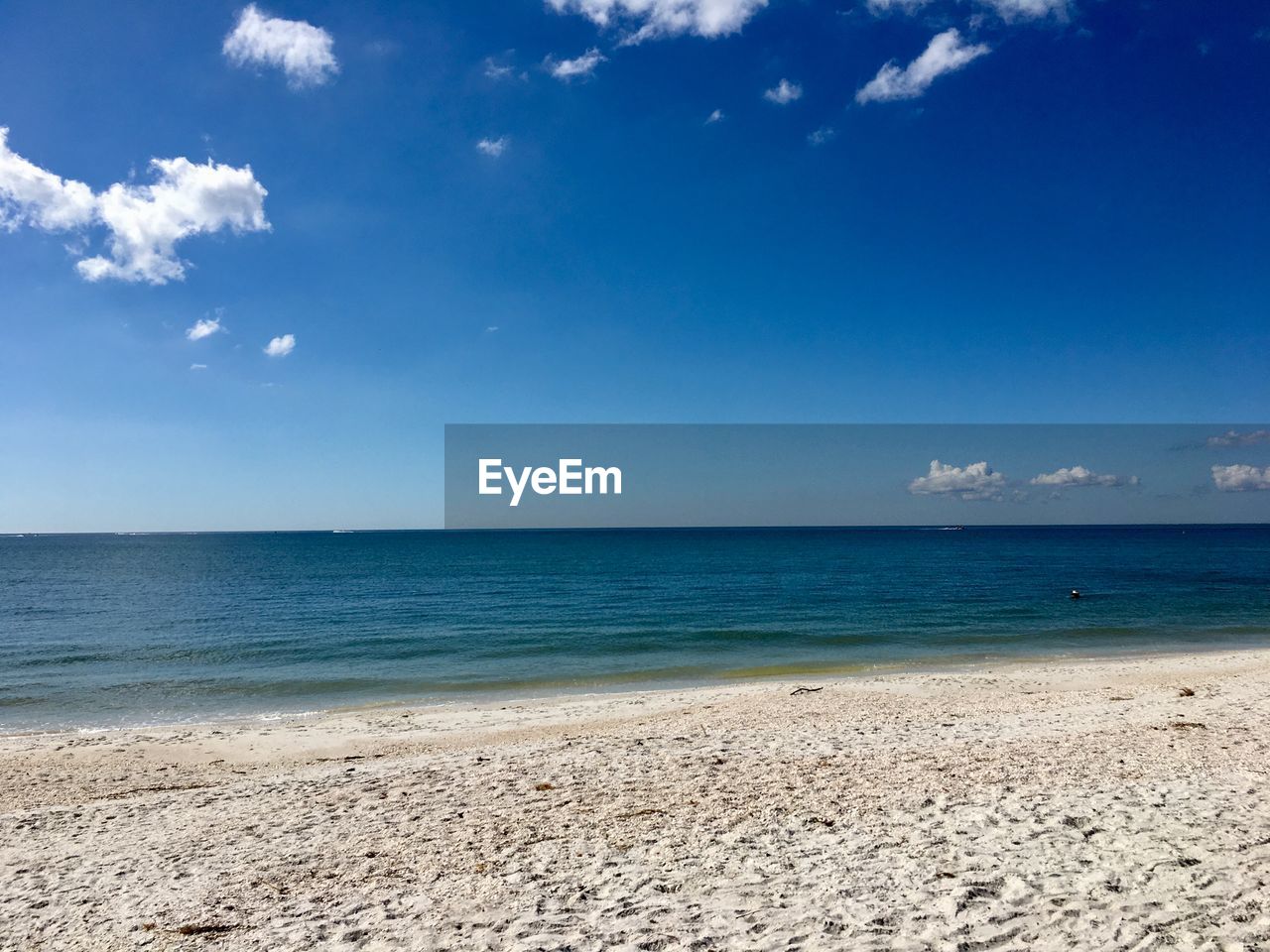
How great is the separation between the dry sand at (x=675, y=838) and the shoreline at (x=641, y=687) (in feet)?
10.3

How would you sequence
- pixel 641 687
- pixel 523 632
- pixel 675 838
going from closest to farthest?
pixel 675 838
pixel 641 687
pixel 523 632

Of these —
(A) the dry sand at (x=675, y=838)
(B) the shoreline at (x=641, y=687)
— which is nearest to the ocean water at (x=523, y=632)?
(B) the shoreline at (x=641, y=687)

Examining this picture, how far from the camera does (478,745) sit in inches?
552

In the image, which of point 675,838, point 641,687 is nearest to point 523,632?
point 641,687

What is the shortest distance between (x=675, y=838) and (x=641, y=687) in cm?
1353

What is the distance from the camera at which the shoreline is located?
1756 centimetres

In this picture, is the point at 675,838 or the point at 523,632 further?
the point at 523,632

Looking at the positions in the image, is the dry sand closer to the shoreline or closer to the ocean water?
the shoreline

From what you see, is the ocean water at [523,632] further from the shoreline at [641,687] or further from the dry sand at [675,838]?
the dry sand at [675,838]

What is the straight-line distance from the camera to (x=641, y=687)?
21656 millimetres

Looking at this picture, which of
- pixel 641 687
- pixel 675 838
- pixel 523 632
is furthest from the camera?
pixel 523 632

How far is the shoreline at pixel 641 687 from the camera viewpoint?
57.6 ft

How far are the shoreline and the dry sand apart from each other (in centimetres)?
314

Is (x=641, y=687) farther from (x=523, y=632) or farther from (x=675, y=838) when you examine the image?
(x=675, y=838)
